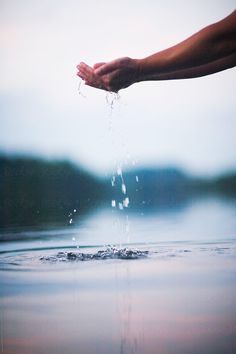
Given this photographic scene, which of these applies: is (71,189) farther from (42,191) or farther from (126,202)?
(126,202)

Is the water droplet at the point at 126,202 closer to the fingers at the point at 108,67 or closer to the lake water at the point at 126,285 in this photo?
the lake water at the point at 126,285

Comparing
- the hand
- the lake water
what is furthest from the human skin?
the lake water

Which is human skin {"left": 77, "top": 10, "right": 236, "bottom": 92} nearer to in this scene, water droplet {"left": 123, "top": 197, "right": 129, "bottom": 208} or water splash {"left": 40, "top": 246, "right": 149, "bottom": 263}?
water droplet {"left": 123, "top": 197, "right": 129, "bottom": 208}

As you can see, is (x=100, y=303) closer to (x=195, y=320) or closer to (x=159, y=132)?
(x=195, y=320)

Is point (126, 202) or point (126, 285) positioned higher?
point (126, 202)

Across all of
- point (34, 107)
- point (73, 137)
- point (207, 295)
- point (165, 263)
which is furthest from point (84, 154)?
point (207, 295)

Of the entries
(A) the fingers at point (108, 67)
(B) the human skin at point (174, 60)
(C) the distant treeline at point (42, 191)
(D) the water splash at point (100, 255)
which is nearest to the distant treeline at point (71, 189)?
(C) the distant treeline at point (42, 191)

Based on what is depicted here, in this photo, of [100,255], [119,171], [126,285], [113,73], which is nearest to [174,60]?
[113,73]
